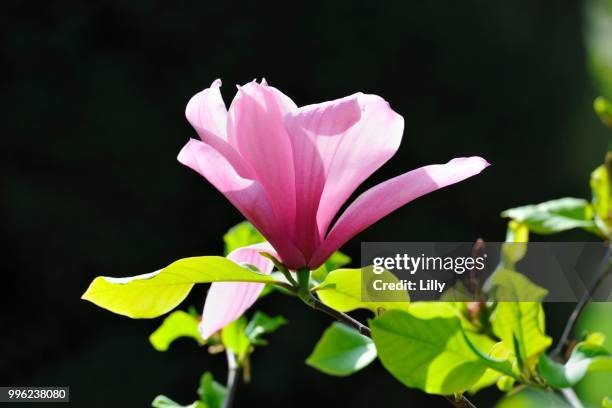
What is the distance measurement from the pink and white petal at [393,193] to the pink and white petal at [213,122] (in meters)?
0.05

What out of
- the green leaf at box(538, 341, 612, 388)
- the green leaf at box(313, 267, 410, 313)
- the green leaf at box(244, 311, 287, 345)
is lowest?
the green leaf at box(538, 341, 612, 388)

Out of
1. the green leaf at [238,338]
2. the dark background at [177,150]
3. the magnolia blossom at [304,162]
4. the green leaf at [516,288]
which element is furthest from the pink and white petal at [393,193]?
the dark background at [177,150]

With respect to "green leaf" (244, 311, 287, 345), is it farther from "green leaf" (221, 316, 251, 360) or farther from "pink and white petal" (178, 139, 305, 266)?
"pink and white petal" (178, 139, 305, 266)

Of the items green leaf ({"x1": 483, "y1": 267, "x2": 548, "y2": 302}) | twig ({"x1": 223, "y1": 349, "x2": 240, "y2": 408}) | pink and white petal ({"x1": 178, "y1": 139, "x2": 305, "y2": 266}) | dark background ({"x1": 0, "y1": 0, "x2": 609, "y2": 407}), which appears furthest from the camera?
dark background ({"x1": 0, "y1": 0, "x2": 609, "y2": 407})

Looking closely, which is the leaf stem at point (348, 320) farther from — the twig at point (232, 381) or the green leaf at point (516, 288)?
the twig at point (232, 381)

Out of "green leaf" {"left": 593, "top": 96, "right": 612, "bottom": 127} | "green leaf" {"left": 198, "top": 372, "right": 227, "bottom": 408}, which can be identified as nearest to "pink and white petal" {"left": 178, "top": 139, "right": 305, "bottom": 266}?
"green leaf" {"left": 198, "top": 372, "right": 227, "bottom": 408}

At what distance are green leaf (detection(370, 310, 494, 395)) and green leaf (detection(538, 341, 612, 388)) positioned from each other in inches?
1.3

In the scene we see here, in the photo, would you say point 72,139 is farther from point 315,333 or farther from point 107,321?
point 315,333

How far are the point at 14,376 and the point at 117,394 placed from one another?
1.04ft

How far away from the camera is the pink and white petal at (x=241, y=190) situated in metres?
0.32

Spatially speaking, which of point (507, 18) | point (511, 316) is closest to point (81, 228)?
point (507, 18)

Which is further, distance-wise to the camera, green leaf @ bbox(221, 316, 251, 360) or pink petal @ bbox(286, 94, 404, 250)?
green leaf @ bbox(221, 316, 251, 360)

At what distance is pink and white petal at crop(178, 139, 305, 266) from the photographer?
317 mm

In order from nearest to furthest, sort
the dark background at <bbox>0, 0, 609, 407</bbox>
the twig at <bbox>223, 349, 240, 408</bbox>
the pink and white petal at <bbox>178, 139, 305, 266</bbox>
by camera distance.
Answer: the pink and white petal at <bbox>178, 139, 305, 266</bbox> < the twig at <bbox>223, 349, 240, 408</bbox> < the dark background at <bbox>0, 0, 609, 407</bbox>
